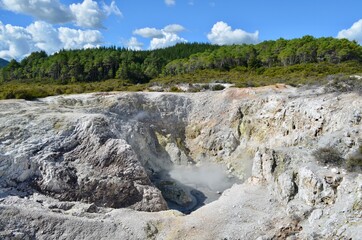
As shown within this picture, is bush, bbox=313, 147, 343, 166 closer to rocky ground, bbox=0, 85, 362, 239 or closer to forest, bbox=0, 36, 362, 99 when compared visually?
rocky ground, bbox=0, 85, 362, 239

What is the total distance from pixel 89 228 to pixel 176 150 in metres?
16.3

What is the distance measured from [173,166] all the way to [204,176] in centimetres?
348

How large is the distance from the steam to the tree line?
42.9 m

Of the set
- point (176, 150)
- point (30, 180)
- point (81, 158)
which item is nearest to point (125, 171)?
point (81, 158)

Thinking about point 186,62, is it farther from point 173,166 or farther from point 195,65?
point 173,166

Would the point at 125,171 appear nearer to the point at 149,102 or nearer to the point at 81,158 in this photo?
the point at 81,158

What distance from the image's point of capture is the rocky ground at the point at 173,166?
18188 millimetres

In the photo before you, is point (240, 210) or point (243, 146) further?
point (243, 146)

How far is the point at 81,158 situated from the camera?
25.0 metres

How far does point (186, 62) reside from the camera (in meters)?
85.4

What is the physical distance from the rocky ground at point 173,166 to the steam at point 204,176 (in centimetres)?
26

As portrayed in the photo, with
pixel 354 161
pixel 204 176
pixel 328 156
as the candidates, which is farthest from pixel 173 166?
pixel 354 161

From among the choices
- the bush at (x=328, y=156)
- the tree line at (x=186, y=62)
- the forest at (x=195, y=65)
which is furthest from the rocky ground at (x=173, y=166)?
the tree line at (x=186, y=62)

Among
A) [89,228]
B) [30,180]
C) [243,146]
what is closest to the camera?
[89,228]
